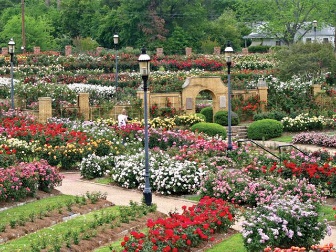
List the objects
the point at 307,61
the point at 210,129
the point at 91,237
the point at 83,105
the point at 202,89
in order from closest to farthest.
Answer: the point at 91,237, the point at 210,129, the point at 83,105, the point at 202,89, the point at 307,61

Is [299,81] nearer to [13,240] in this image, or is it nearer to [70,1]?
[13,240]

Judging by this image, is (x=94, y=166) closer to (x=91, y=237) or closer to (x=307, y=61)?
(x=91, y=237)

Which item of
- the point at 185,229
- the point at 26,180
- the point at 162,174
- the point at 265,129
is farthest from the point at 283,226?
the point at 265,129

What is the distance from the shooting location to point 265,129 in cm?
3425

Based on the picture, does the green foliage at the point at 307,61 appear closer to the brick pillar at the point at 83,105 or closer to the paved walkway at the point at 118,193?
the brick pillar at the point at 83,105

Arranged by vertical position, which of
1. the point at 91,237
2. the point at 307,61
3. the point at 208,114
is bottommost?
the point at 91,237

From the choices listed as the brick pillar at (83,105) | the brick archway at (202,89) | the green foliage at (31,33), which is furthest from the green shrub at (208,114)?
the green foliage at (31,33)

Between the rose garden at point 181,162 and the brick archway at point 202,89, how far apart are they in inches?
26.2

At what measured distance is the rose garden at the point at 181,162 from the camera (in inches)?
550

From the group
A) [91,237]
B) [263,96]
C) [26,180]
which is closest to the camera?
[91,237]

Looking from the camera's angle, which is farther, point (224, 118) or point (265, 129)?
point (224, 118)

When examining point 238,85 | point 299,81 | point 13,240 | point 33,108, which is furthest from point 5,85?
point 13,240

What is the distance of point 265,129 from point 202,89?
15.3ft

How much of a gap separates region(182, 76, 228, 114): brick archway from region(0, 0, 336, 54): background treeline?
91.7 ft
